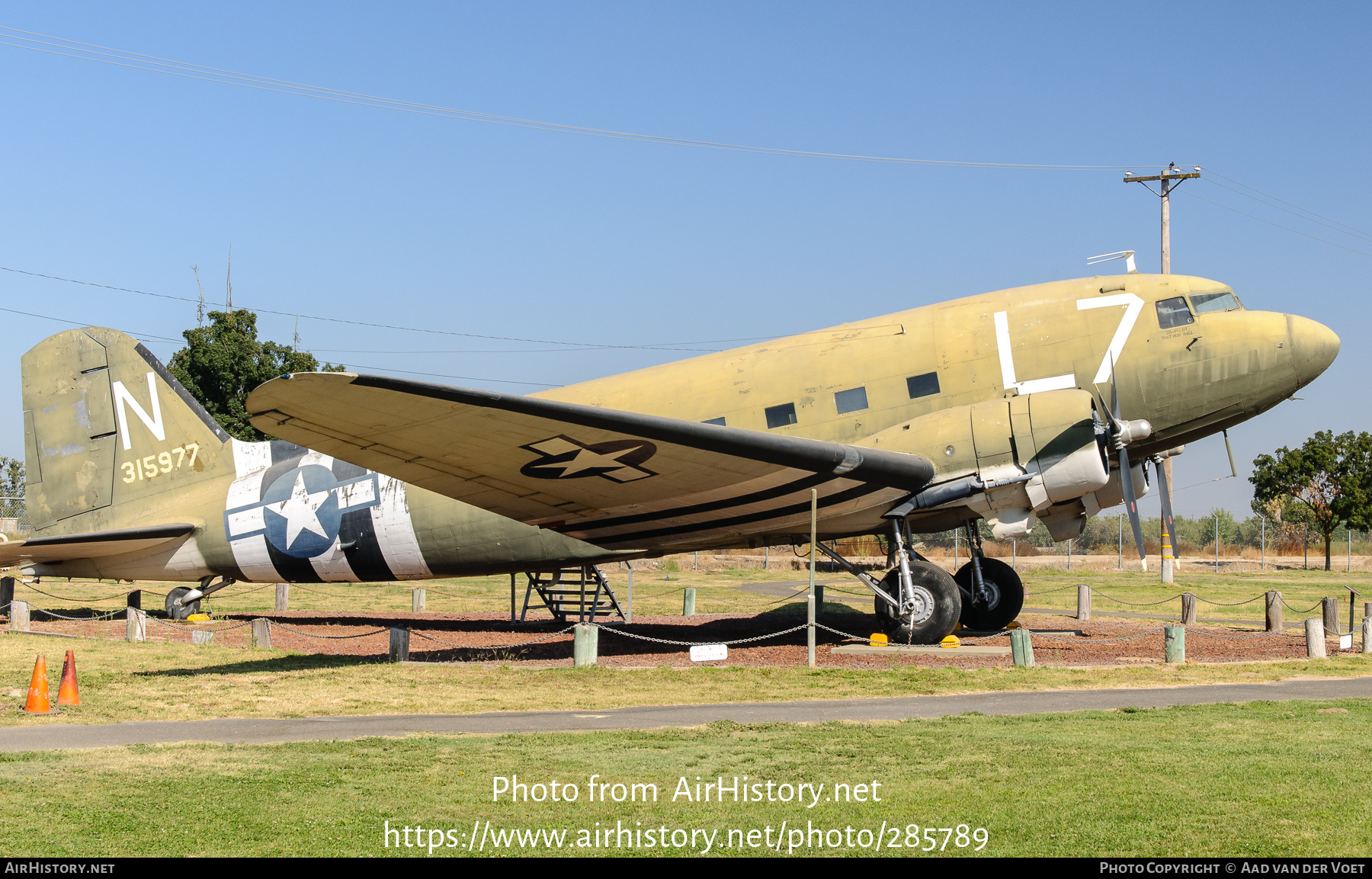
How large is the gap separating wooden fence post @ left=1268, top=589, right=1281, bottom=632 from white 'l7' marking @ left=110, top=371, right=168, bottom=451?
920 inches

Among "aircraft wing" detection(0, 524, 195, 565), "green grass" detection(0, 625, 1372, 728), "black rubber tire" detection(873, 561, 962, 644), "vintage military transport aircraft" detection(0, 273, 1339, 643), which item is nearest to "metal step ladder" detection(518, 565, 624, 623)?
"vintage military transport aircraft" detection(0, 273, 1339, 643)

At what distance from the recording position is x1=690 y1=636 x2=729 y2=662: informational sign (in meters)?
16.2

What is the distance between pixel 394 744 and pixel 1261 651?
1468 centimetres

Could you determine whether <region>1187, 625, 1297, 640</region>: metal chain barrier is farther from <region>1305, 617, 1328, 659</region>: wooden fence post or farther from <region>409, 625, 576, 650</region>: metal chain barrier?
<region>409, 625, 576, 650</region>: metal chain barrier

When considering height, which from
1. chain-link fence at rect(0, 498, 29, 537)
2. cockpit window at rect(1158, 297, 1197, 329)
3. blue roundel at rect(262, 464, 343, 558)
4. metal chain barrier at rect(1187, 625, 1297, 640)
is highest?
cockpit window at rect(1158, 297, 1197, 329)

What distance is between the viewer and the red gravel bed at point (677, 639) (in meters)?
16.8

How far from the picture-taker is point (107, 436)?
22781 millimetres

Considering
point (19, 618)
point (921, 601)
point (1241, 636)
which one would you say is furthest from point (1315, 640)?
point (19, 618)

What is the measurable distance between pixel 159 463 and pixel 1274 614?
77.4 feet

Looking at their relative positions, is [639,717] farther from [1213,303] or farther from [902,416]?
[1213,303]

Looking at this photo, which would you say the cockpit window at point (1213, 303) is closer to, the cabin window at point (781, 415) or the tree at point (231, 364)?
the cabin window at point (781, 415)

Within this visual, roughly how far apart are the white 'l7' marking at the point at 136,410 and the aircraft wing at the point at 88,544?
2.07 meters

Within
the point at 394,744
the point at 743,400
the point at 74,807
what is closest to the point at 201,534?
the point at 743,400

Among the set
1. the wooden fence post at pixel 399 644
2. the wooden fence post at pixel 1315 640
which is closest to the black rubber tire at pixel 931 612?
the wooden fence post at pixel 1315 640
